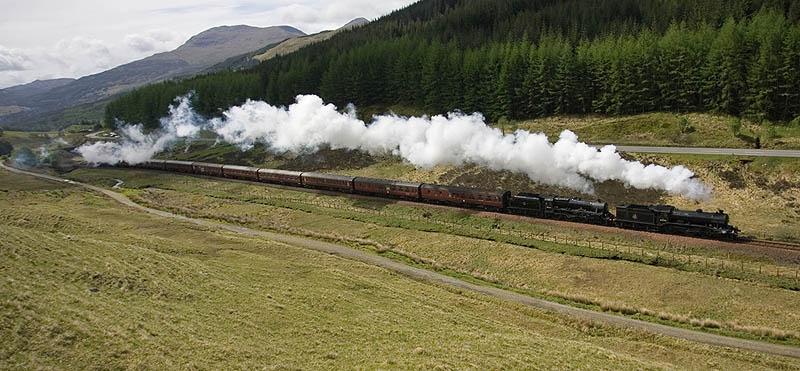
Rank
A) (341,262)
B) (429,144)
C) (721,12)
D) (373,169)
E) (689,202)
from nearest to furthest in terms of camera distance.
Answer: (341,262), (689,202), (429,144), (373,169), (721,12)

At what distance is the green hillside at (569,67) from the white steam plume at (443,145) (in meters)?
12.2

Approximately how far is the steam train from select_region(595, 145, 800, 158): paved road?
19202mm

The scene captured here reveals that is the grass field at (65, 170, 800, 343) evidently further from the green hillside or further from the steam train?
the green hillside

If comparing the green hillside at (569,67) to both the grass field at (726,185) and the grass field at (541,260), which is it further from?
the grass field at (541,260)

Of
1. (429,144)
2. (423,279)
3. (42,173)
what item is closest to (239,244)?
(423,279)

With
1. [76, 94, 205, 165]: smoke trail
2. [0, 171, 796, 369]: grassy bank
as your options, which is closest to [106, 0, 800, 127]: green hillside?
[76, 94, 205, 165]: smoke trail

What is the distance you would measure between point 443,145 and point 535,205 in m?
18.9

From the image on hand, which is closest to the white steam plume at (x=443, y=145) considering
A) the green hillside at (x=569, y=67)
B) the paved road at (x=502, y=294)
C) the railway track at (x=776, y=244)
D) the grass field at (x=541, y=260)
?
the grass field at (x=541, y=260)

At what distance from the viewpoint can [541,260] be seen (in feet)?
132

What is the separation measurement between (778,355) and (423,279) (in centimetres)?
2080

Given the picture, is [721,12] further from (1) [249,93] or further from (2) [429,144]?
(1) [249,93]

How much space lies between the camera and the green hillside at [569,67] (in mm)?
68375

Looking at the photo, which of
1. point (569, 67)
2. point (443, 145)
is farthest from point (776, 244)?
point (569, 67)

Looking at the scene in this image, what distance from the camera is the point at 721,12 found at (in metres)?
88.4
